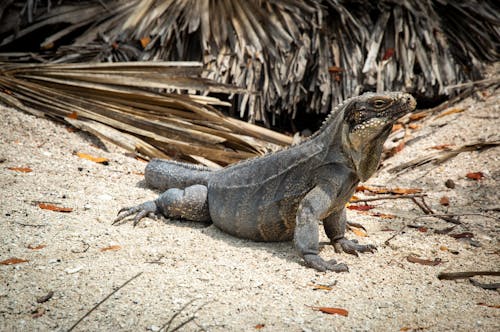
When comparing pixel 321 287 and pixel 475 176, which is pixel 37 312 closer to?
pixel 321 287

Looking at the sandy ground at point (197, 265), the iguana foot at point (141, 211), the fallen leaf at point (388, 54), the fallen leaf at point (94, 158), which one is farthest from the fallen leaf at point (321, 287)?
the fallen leaf at point (388, 54)

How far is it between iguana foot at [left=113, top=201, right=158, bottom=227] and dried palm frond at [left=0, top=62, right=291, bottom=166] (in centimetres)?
151

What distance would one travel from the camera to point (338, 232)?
13.8 ft

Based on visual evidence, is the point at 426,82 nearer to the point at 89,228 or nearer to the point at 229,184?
the point at 229,184

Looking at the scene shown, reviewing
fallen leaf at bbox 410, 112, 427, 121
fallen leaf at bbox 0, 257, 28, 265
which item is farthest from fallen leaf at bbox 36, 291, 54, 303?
fallen leaf at bbox 410, 112, 427, 121

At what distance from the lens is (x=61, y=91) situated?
6.15m

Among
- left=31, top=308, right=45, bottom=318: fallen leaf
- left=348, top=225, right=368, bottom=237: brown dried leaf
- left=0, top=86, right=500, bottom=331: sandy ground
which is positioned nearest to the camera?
left=31, top=308, right=45, bottom=318: fallen leaf

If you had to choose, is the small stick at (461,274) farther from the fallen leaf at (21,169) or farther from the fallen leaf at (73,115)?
the fallen leaf at (73,115)

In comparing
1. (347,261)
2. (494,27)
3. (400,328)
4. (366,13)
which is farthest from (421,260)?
(494,27)

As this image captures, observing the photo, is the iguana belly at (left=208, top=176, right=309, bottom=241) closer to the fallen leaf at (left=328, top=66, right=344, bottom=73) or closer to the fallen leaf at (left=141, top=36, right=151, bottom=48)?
the fallen leaf at (left=141, top=36, right=151, bottom=48)

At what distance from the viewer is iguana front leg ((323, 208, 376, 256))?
411 cm

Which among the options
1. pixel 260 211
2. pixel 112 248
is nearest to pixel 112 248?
pixel 112 248

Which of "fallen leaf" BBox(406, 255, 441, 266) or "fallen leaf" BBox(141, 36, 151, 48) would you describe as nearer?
"fallen leaf" BBox(406, 255, 441, 266)

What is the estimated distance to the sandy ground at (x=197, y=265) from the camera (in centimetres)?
275
